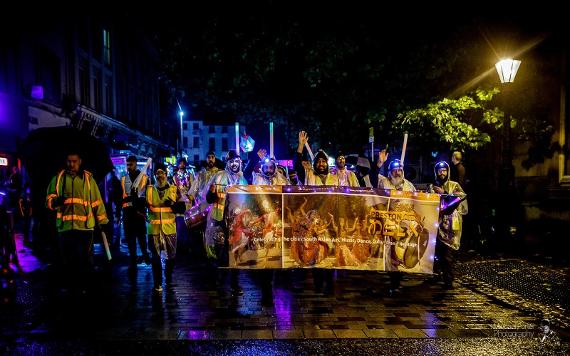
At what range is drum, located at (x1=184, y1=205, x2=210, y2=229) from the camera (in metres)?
8.06

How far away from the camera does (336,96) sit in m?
12.8

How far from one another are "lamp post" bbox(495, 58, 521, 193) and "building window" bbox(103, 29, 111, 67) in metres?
22.9

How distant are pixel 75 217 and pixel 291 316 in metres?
3.57

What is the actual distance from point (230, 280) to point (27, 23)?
1339 centimetres

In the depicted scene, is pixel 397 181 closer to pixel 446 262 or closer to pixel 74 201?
pixel 446 262

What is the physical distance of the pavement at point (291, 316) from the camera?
4.89 meters

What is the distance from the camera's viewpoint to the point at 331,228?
662 centimetres

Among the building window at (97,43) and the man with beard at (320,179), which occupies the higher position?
the building window at (97,43)

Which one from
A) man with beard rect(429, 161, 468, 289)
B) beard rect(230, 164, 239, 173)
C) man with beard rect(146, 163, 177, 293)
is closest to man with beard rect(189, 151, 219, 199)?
beard rect(230, 164, 239, 173)

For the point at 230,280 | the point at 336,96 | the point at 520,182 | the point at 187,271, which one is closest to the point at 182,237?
the point at 187,271

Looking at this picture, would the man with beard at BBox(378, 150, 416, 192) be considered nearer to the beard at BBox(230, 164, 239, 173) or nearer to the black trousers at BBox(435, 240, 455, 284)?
the black trousers at BBox(435, 240, 455, 284)

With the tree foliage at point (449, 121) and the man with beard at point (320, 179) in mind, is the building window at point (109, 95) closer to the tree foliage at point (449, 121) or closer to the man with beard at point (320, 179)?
the tree foliage at point (449, 121)

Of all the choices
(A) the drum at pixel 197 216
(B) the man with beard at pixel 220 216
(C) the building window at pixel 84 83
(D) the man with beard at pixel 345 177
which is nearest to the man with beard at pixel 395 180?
(D) the man with beard at pixel 345 177

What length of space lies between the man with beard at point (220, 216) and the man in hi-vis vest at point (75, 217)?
168 centimetres
